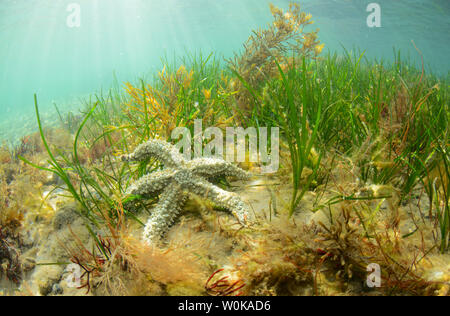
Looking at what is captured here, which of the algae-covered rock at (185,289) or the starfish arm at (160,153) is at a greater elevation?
the starfish arm at (160,153)

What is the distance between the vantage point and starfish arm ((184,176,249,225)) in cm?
231

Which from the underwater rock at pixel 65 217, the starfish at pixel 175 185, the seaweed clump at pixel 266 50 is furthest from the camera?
the seaweed clump at pixel 266 50

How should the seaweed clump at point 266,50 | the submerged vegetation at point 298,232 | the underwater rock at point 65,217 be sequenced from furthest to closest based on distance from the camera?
the seaweed clump at point 266,50
the underwater rock at point 65,217
the submerged vegetation at point 298,232

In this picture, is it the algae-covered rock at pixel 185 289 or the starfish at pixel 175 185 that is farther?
the starfish at pixel 175 185

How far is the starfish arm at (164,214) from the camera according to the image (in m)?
2.15

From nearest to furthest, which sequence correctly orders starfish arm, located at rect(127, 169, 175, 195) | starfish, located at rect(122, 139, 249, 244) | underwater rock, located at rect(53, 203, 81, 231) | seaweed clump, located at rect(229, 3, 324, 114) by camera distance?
starfish, located at rect(122, 139, 249, 244) → starfish arm, located at rect(127, 169, 175, 195) → underwater rock, located at rect(53, 203, 81, 231) → seaweed clump, located at rect(229, 3, 324, 114)

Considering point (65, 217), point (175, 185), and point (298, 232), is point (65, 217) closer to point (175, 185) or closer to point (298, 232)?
point (175, 185)

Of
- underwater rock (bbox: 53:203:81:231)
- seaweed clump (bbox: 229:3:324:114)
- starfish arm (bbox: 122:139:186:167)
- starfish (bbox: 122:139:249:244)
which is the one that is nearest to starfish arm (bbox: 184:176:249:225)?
starfish (bbox: 122:139:249:244)

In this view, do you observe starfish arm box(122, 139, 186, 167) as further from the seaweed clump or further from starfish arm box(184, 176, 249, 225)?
the seaweed clump

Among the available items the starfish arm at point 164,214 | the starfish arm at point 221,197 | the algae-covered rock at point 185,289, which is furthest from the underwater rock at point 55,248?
the starfish arm at point 221,197

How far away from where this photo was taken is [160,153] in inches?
113

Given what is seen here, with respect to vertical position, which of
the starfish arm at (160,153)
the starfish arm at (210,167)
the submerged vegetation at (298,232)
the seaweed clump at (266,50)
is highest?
the seaweed clump at (266,50)

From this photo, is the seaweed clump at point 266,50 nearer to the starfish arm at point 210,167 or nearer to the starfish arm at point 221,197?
the starfish arm at point 210,167
